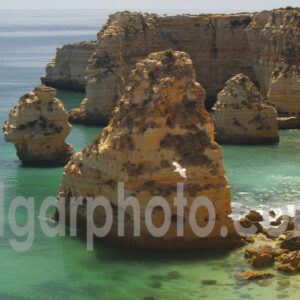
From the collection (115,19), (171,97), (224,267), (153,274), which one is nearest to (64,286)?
(153,274)

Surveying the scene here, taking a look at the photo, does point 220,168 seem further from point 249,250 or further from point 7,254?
point 7,254

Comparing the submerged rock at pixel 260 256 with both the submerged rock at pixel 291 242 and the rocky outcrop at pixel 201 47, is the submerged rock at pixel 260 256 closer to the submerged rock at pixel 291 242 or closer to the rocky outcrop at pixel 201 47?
the submerged rock at pixel 291 242

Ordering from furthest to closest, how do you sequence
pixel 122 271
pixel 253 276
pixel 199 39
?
pixel 199 39 < pixel 122 271 < pixel 253 276

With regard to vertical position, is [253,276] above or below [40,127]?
below

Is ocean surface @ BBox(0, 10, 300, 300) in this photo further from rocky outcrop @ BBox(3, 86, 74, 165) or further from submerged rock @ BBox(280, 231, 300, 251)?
rocky outcrop @ BBox(3, 86, 74, 165)

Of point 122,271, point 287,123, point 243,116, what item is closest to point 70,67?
point 287,123

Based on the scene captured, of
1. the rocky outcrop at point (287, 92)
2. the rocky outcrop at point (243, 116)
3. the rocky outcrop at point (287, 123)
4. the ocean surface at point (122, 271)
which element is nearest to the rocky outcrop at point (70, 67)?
the rocky outcrop at point (287, 92)

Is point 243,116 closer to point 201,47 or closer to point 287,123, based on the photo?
point 287,123

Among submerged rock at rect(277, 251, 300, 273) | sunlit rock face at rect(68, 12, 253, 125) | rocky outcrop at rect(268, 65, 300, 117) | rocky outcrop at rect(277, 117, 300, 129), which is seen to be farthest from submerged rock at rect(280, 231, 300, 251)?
sunlit rock face at rect(68, 12, 253, 125)
